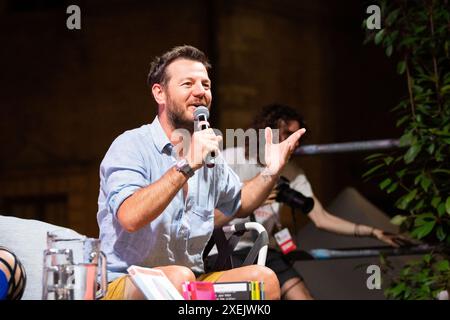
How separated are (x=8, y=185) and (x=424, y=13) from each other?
4258mm

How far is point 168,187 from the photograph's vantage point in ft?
7.06

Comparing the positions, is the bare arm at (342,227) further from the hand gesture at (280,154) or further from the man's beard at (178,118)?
the man's beard at (178,118)

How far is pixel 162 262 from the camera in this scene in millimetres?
2393

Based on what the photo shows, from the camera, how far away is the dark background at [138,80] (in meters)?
6.36

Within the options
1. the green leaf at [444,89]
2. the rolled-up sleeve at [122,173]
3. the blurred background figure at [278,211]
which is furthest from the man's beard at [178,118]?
the green leaf at [444,89]

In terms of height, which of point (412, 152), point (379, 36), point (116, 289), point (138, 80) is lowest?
point (116, 289)

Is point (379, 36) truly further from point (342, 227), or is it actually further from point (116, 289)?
point (116, 289)

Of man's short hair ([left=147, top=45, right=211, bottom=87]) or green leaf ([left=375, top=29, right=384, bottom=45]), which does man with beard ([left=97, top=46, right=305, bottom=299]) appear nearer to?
man's short hair ([left=147, top=45, right=211, bottom=87])

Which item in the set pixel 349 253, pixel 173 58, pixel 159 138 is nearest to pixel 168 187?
pixel 159 138

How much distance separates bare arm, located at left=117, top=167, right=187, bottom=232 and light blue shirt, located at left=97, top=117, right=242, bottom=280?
0.27 feet

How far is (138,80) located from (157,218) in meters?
4.20

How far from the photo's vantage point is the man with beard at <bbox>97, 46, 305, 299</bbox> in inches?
87.0
